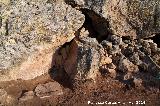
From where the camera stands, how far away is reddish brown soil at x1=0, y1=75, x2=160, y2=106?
1002 centimetres

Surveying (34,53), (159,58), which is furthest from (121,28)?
(34,53)

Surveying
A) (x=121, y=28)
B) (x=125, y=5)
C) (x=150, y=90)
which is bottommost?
(x=150, y=90)

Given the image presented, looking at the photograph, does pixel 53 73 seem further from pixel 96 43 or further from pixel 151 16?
pixel 151 16

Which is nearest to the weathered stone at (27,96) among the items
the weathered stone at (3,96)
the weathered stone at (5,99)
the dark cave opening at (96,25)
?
the weathered stone at (5,99)

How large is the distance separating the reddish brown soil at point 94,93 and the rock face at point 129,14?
180cm

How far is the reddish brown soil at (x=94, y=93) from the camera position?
32.9ft

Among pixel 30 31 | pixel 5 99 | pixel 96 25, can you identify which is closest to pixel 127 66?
pixel 96 25

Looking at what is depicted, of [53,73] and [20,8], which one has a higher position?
[20,8]

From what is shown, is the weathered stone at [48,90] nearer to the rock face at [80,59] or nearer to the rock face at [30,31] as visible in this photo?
the rock face at [80,59]

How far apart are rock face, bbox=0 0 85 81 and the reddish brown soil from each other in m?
0.45

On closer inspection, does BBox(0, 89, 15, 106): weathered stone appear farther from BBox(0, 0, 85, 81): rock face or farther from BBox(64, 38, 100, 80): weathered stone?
BBox(64, 38, 100, 80): weathered stone

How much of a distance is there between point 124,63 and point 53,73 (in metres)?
2.39

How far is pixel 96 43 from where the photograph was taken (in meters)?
11.2

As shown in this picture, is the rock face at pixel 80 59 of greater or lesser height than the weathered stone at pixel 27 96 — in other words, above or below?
above
